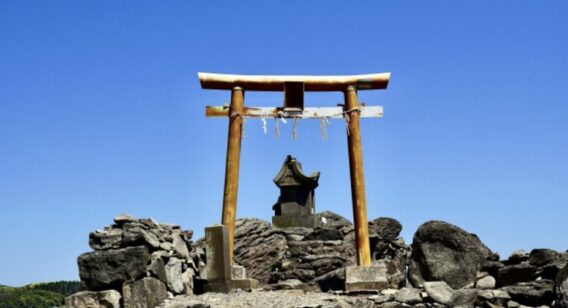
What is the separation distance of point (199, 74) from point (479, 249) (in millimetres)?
6441

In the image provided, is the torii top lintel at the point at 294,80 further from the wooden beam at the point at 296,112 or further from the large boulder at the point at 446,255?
the large boulder at the point at 446,255

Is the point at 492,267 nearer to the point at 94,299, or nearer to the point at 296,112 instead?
the point at 296,112

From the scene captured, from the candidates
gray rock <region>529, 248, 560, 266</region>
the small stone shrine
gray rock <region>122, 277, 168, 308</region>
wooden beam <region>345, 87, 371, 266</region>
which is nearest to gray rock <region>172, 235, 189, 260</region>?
gray rock <region>122, 277, 168, 308</region>

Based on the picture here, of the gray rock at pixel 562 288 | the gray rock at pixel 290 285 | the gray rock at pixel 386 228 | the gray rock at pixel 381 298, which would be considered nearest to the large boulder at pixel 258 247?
the gray rock at pixel 290 285

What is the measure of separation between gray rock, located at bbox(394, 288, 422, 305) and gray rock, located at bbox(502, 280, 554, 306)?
1.36 metres

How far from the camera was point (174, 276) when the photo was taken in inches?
425

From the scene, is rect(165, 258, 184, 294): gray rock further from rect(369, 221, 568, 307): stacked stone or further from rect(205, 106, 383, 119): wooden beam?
rect(205, 106, 383, 119): wooden beam

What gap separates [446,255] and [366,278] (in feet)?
4.82

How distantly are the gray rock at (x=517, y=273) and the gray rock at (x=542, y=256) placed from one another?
0.51 ft

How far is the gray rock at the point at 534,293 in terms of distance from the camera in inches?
372

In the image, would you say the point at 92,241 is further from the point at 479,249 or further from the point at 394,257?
the point at 394,257

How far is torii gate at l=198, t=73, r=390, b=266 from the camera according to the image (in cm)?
1301

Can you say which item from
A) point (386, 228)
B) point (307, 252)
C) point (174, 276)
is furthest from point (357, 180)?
point (174, 276)

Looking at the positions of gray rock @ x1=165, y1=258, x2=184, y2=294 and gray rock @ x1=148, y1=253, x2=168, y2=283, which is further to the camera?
gray rock @ x1=165, y1=258, x2=184, y2=294
